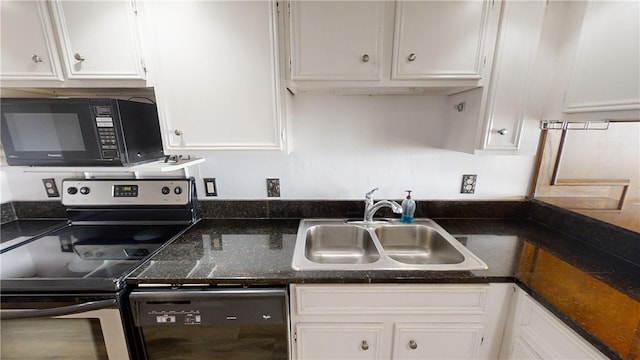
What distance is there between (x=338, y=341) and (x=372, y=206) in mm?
706


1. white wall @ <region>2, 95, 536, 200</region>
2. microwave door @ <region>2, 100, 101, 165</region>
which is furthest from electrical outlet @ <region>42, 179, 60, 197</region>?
microwave door @ <region>2, 100, 101, 165</region>

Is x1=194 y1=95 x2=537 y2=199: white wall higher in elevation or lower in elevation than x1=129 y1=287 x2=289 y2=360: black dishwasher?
higher

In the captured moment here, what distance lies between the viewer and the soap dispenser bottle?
149 centimetres

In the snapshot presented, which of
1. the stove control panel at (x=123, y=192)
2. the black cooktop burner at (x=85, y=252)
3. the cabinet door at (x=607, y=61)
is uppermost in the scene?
the cabinet door at (x=607, y=61)

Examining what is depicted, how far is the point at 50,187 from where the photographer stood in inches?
61.9

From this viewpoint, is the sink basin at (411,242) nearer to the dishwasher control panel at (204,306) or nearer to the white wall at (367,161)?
the white wall at (367,161)

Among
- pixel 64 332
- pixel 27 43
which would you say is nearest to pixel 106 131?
pixel 27 43

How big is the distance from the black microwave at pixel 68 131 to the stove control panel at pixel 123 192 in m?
0.33

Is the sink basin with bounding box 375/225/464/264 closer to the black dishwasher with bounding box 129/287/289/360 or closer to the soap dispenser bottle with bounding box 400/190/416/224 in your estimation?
the soap dispenser bottle with bounding box 400/190/416/224

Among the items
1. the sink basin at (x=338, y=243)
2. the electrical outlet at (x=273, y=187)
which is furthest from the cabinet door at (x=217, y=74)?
the sink basin at (x=338, y=243)

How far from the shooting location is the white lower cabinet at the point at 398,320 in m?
1.02

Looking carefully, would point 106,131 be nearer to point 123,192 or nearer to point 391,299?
point 123,192

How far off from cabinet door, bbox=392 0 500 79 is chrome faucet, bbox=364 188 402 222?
2.18 ft

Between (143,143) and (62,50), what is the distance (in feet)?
1.59
